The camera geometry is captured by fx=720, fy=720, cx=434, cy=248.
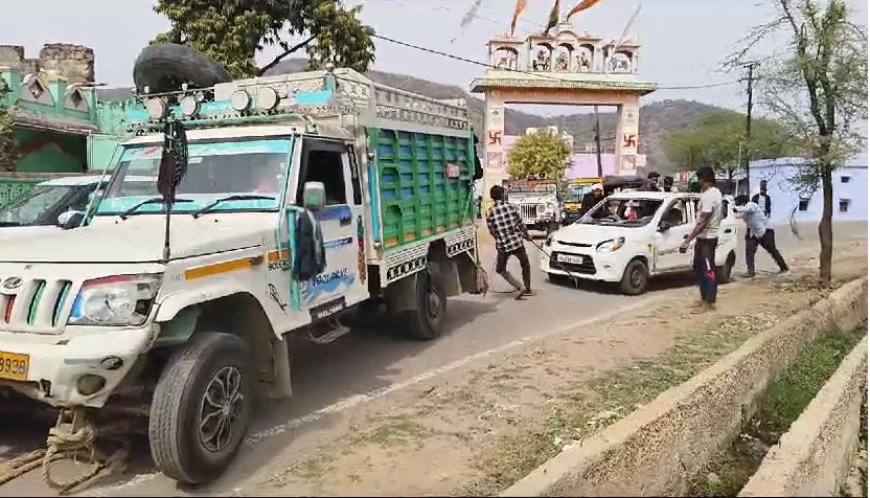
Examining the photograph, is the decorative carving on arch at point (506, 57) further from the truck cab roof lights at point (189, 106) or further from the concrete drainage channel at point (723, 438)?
the truck cab roof lights at point (189, 106)

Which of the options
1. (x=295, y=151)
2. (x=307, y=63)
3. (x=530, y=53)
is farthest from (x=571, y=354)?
(x=530, y=53)

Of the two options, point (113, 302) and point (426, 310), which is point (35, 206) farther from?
point (113, 302)

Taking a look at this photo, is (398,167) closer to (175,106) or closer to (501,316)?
(175,106)

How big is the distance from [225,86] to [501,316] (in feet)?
15.0

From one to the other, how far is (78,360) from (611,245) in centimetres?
842

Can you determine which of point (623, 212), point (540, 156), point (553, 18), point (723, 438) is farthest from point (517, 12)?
point (723, 438)

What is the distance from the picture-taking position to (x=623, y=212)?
1166 centimetres

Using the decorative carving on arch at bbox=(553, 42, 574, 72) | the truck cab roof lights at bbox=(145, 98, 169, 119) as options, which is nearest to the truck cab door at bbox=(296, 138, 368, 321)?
the truck cab roof lights at bbox=(145, 98, 169, 119)

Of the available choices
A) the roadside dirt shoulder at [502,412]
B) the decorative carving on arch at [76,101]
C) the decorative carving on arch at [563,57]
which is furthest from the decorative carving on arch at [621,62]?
the roadside dirt shoulder at [502,412]

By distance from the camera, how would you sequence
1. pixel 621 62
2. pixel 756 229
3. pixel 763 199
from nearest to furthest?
1. pixel 756 229
2. pixel 763 199
3. pixel 621 62

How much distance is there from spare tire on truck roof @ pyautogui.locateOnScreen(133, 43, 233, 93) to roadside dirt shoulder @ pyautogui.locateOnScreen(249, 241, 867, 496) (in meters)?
3.56

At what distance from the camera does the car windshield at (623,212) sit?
37.0 feet

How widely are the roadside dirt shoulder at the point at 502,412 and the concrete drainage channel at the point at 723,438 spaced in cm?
36

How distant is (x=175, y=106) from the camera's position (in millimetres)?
6000
